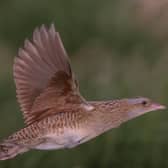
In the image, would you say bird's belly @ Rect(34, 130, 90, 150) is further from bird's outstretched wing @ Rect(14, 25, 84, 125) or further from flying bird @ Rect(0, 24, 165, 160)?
bird's outstretched wing @ Rect(14, 25, 84, 125)

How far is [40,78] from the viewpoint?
2.03 meters

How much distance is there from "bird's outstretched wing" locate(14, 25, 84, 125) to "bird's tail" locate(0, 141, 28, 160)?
0.55 feet

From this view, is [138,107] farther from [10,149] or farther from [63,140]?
[10,149]

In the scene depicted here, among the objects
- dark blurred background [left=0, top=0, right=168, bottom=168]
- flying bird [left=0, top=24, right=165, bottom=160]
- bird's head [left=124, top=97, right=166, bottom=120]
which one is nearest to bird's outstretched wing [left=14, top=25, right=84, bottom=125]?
flying bird [left=0, top=24, right=165, bottom=160]

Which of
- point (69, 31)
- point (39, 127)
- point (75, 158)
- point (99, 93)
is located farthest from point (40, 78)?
point (69, 31)

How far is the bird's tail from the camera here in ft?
5.90

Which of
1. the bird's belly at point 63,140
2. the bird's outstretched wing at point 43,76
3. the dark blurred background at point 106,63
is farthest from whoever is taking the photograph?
the dark blurred background at point 106,63

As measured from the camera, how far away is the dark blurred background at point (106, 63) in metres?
3.24

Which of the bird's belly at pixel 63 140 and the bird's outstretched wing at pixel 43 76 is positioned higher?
the bird's outstretched wing at pixel 43 76

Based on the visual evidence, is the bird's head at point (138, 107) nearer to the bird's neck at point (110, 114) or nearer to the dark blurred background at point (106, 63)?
the bird's neck at point (110, 114)

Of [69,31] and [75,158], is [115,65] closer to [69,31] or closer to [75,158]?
[69,31]

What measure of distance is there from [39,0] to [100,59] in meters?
0.63

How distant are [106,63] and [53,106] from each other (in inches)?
83.6

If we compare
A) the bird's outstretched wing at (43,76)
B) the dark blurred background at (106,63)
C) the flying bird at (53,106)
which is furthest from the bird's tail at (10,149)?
the dark blurred background at (106,63)
